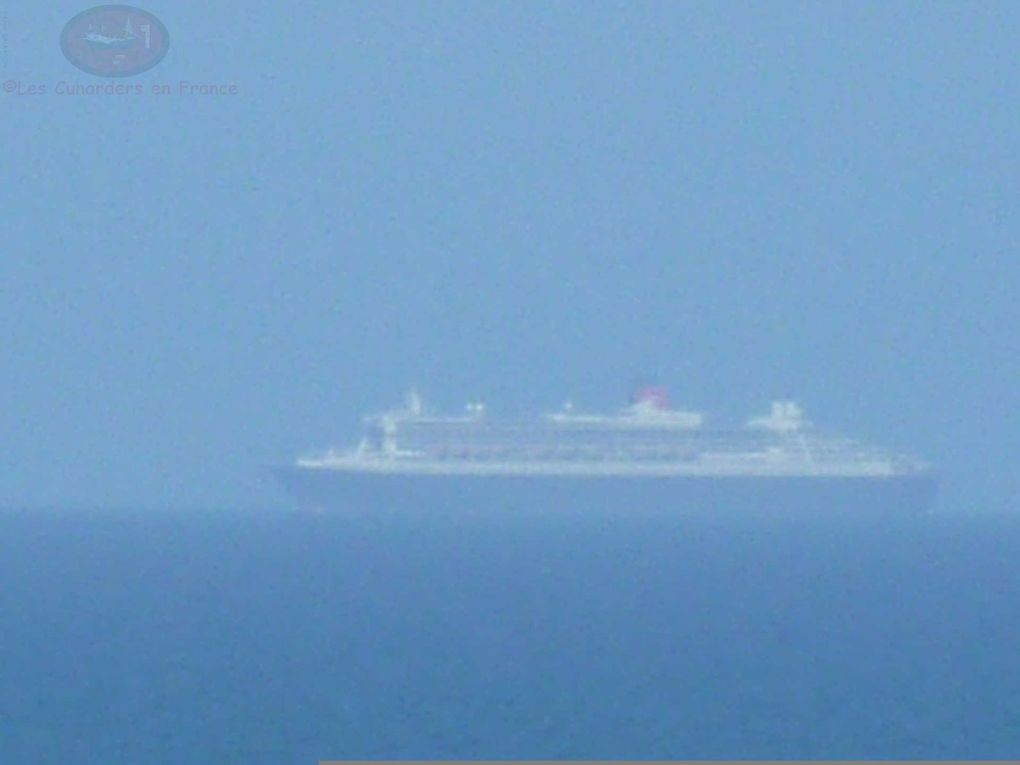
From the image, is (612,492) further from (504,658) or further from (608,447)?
(504,658)

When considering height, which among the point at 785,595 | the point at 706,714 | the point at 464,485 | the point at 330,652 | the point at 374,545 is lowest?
the point at 706,714

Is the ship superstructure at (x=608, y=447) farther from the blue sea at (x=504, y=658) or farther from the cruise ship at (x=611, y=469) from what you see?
the blue sea at (x=504, y=658)

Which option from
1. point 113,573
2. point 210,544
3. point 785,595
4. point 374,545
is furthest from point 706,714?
point 210,544

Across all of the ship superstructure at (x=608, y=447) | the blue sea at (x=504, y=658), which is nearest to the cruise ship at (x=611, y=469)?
the ship superstructure at (x=608, y=447)

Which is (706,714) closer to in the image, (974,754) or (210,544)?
(974,754)

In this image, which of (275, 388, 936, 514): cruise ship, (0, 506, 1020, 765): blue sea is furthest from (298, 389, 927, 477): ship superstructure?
(0, 506, 1020, 765): blue sea

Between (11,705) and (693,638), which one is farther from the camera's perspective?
(693,638)
